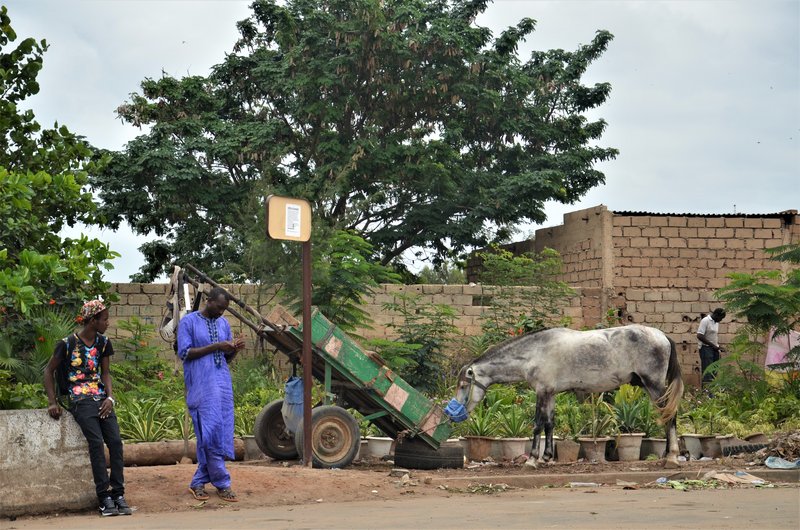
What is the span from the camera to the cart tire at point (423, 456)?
12031 mm

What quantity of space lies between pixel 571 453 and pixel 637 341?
1.51 m

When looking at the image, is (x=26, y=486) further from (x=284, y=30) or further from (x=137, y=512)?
(x=284, y=30)

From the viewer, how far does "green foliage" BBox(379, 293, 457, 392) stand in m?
17.8

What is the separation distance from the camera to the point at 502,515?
8.73m

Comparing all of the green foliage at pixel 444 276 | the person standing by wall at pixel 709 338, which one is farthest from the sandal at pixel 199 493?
the green foliage at pixel 444 276

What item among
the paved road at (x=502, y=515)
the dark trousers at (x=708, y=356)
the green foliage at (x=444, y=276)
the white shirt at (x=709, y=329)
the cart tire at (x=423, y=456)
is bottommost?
the paved road at (x=502, y=515)

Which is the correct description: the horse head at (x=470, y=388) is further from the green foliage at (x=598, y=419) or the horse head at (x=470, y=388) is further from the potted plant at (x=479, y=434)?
the green foliage at (x=598, y=419)

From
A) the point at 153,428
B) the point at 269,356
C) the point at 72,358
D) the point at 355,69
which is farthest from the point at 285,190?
the point at 72,358

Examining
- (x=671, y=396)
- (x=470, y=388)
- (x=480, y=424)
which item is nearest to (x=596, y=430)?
(x=671, y=396)

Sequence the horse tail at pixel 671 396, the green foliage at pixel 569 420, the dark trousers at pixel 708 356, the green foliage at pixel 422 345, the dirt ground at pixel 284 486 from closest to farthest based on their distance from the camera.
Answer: the dirt ground at pixel 284 486 < the horse tail at pixel 671 396 < the green foliage at pixel 569 420 < the green foliage at pixel 422 345 < the dark trousers at pixel 708 356

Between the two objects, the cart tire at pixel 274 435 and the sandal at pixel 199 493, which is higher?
the cart tire at pixel 274 435

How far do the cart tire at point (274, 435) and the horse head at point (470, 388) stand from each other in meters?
1.98

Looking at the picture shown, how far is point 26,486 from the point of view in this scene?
9008 mm

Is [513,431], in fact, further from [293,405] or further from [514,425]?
[293,405]
